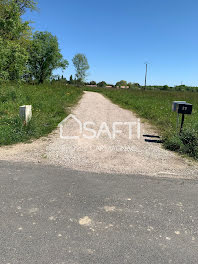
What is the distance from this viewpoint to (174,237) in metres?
2.18

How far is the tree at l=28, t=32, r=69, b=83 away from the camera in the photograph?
39.9m

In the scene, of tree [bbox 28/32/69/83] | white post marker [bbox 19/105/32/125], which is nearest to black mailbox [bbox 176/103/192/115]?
white post marker [bbox 19/105/32/125]

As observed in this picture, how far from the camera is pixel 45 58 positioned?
41156mm

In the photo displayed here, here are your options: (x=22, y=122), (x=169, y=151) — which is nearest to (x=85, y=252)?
(x=169, y=151)

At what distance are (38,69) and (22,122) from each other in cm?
A: 4020

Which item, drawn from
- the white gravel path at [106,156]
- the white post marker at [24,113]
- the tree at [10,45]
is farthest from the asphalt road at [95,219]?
the tree at [10,45]

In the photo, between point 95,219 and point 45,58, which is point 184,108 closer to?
point 95,219

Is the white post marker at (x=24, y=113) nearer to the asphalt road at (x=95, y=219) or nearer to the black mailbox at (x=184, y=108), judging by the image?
the asphalt road at (x=95, y=219)

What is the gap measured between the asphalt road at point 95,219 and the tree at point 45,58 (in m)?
39.7

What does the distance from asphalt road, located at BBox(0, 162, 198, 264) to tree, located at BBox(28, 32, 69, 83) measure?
1562 inches

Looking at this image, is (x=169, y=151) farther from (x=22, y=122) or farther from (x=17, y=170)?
(x=22, y=122)

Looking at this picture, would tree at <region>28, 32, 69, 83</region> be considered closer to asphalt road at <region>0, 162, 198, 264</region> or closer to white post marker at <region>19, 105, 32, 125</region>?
white post marker at <region>19, 105, 32, 125</region>

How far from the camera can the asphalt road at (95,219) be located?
1.93 meters

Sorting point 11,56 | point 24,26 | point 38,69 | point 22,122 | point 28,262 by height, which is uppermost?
point 38,69
